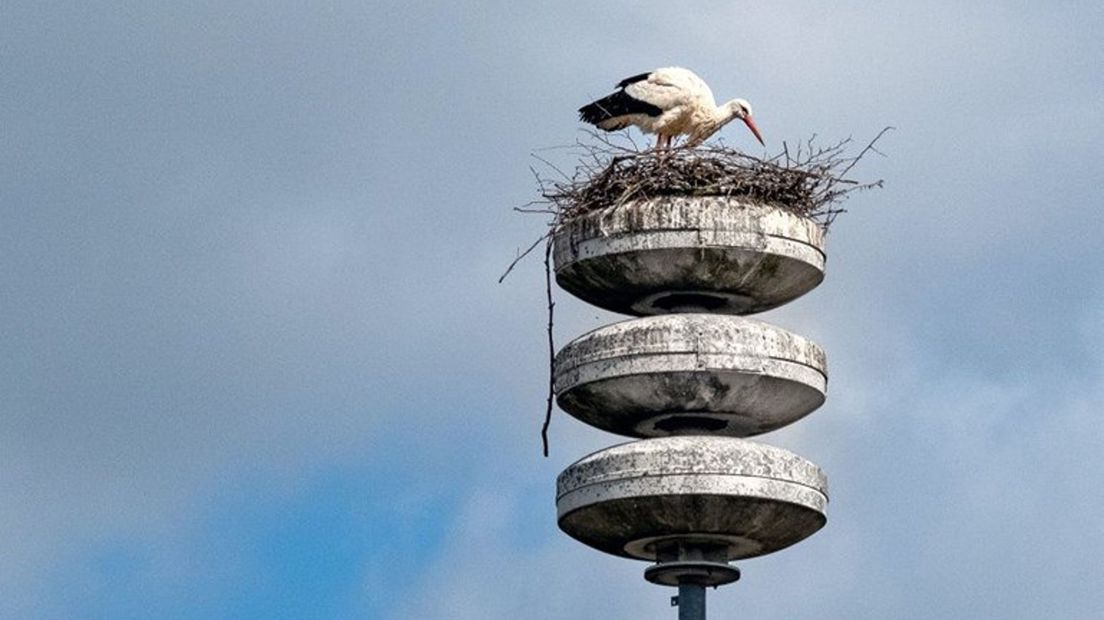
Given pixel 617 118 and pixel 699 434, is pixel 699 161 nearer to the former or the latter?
pixel 699 434

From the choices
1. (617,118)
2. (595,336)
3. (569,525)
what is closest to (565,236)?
(595,336)

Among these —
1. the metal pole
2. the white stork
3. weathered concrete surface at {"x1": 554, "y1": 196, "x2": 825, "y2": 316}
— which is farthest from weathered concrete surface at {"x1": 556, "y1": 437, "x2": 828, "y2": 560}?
the white stork

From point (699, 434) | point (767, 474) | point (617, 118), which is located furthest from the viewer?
point (617, 118)

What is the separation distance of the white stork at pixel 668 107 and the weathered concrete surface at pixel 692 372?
7.73 meters

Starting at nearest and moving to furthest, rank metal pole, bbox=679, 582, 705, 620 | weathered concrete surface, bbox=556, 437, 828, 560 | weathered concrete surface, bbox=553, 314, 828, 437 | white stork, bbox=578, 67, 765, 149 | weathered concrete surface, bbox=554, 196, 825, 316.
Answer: weathered concrete surface, bbox=556, 437, 828, 560 < weathered concrete surface, bbox=553, 314, 828, 437 < metal pole, bbox=679, 582, 705, 620 < weathered concrete surface, bbox=554, 196, 825, 316 < white stork, bbox=578, 67, 765, 149

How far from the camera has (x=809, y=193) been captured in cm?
1969

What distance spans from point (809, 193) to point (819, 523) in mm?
2864

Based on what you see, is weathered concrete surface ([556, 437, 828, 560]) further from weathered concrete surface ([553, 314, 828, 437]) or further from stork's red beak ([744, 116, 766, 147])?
stork's red beak ([744, 116, 766, 147])

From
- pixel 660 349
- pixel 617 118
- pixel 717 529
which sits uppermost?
pixel 617 118

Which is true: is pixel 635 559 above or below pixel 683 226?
below

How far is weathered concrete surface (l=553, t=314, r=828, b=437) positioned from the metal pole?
129 cm

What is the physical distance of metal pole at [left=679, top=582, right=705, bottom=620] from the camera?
18.6 m

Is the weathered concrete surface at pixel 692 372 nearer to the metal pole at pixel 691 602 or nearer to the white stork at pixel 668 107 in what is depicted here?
the metal pole at pixel 691 602

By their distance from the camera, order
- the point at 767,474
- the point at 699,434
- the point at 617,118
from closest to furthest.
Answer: the point at 767,474, the point at 699,434, the point at 617,118
